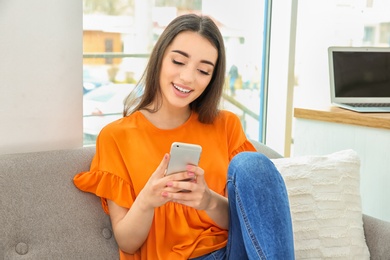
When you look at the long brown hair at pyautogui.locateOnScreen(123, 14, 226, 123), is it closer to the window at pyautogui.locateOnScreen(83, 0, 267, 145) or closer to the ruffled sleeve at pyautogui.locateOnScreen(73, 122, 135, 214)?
the ruffled sleeve at pyautogui.locateOnScreen(73, 122, 135, 214)

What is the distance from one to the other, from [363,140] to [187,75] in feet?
3.98

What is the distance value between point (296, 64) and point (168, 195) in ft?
7.97

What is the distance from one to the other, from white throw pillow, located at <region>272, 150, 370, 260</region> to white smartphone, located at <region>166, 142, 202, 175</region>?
432mm

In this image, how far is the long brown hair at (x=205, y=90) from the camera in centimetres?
161

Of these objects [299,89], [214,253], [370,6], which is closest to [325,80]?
[299,89]

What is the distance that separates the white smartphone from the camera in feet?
4.35

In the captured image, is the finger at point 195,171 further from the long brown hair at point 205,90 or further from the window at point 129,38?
the window at point 129,38

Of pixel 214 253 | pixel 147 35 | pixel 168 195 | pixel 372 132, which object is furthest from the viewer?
pixel 147 35

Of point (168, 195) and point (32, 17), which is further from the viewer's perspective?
point (32, 17)

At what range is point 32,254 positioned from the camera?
1456 mm

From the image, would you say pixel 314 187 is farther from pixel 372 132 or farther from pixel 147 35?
pixel 147 35

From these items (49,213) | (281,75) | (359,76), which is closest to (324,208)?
(49,213)

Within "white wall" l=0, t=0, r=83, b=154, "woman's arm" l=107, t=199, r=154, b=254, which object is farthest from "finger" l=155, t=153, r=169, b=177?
"white wall" l=0, t=0, r=83, b=154

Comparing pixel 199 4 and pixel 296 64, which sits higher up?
pixel 199 4
